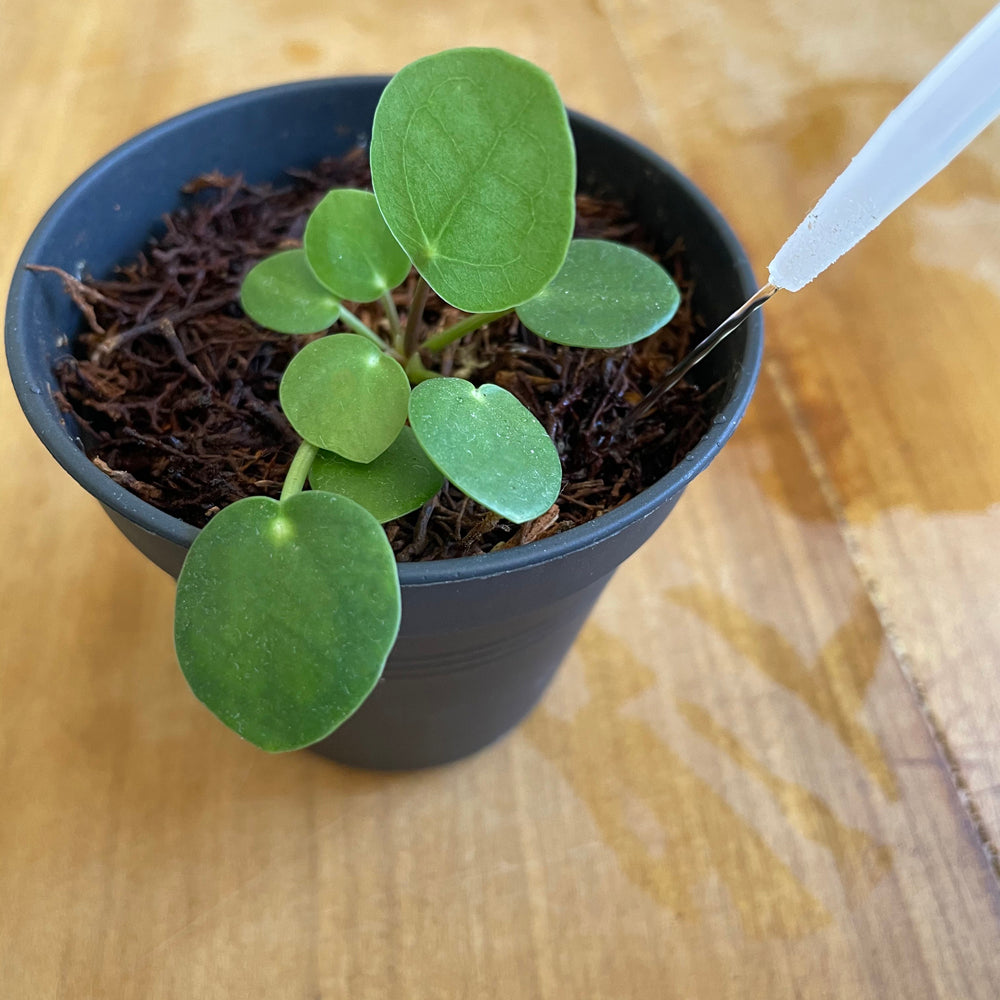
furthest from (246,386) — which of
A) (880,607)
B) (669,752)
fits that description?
(880,607)

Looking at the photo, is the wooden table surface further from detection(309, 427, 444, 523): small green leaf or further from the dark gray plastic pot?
detection(309, 427, 444, 523): small green leaf

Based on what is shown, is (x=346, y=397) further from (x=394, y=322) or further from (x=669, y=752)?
(x=669, y=752)

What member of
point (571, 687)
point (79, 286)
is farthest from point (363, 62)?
point (571, 687)

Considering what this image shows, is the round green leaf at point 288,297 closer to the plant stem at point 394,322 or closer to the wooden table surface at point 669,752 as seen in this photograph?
the plant stem at point 394,322

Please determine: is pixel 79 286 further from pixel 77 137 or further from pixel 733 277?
pixel 77 137

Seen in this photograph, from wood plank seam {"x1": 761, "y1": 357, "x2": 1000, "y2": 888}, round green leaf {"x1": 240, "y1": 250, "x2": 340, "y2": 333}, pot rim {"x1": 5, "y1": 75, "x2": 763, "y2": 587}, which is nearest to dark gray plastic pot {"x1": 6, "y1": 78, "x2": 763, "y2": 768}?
pot rim {"x1": 5, "y1": 75, "x2": 763, "y2": 587}
